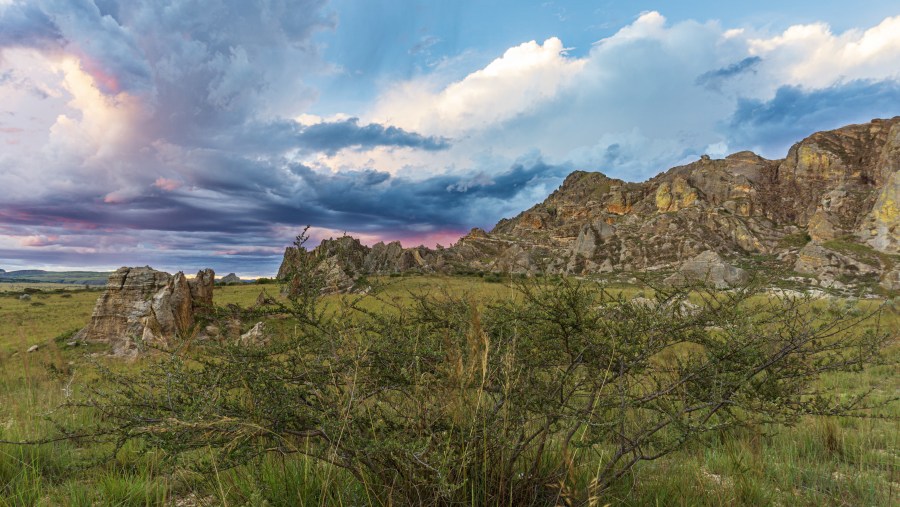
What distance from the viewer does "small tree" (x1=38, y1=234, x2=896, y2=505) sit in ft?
8.48

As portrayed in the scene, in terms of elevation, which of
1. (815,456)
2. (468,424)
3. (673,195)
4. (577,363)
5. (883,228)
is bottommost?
(815,456)

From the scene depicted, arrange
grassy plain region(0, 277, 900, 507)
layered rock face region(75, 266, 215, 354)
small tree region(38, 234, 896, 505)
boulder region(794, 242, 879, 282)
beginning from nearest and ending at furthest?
small tree region(38, 234, 896, 505) < grassy plain region(0, 277, 900, 507) < layered rock face region(75, 266, 215, 354) < boulder region(794, 242, 879, 282)

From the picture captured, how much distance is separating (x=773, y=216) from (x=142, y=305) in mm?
177944

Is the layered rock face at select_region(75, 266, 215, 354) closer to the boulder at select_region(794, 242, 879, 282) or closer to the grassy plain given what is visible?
the grassy plain

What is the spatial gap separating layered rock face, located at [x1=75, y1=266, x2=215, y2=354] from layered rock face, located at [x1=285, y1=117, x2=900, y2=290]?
7692cm

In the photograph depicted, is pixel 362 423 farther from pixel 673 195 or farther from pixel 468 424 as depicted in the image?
pixel 673 195

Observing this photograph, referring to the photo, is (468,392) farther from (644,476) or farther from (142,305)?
(142,305)

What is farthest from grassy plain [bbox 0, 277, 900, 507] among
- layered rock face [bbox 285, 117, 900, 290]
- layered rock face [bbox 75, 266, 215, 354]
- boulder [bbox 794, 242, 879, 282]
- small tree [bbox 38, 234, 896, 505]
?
boulder [bbox 794, 242, 879, 282]

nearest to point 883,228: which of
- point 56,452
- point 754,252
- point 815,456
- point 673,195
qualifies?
point 754,252

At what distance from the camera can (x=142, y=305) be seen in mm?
18766

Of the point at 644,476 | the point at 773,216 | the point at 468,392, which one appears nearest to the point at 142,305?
the point at 468,392

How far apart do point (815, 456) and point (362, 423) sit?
512 centimetres

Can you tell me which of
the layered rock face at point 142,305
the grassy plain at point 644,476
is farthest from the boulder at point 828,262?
the layered rock face at point 142,305

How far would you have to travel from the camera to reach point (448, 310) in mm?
3945
